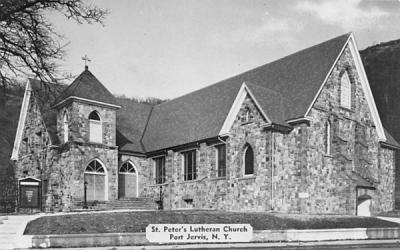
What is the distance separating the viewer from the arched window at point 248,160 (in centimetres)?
2752

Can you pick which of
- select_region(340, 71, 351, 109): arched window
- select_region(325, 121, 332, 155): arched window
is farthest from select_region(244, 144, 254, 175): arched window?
select_region(340, 71, 351, 109): arched window

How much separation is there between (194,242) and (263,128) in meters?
10.9

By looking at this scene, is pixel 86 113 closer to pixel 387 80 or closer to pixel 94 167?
pixel 94 167

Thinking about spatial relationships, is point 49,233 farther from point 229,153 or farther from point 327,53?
point 327,53

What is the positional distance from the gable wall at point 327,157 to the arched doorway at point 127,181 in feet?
45.1

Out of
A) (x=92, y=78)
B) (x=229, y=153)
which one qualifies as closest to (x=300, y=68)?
(x=229, y=153)

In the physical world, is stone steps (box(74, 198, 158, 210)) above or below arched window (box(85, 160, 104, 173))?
below

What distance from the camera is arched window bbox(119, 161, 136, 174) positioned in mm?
35638

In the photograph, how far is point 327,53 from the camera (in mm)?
30172
